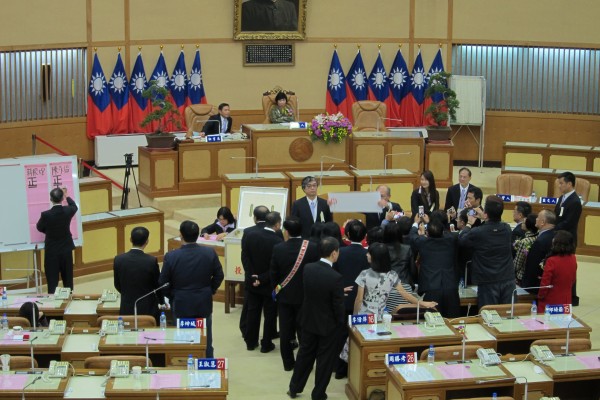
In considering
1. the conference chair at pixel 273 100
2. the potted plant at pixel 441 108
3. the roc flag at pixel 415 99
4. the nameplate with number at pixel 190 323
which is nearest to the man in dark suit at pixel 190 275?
the nameplate with number at pixel 190 323

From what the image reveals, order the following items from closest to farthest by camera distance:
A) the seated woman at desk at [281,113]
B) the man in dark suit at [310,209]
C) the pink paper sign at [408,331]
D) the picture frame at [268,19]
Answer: the pink paper sign at [408,331] → the man in dark suit at [310,209] → the seated woman at desk at [281,113] → the picture frame at [268,19]

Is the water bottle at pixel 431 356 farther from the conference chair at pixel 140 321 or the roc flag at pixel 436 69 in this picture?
the roc flag at pixel 436 69

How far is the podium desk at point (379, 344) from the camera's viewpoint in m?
8.19

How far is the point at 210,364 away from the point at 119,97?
11.4 meters

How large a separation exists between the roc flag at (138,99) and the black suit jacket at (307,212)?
7.56 m

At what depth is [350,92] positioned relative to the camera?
19188 millimetres

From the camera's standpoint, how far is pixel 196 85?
18438 millimetres

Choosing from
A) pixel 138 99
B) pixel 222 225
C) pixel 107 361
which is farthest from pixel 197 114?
pixel 107 361

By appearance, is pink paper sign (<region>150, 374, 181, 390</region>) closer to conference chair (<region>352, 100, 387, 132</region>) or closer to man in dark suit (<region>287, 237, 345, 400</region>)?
man in dark suit (<region>287, 237, 345, 400</region>)

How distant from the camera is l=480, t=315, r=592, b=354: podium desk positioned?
850 centimetres

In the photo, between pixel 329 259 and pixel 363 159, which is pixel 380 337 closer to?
pixel 329 259

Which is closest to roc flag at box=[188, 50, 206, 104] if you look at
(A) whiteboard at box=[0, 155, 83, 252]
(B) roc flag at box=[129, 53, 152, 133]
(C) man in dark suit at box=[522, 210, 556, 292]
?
(B) roc flag at box=[129, 53, 152, 133]

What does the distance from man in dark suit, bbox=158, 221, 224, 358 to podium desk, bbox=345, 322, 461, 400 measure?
4.41 feet

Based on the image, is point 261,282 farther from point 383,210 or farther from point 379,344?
point 383,210
